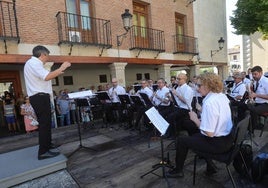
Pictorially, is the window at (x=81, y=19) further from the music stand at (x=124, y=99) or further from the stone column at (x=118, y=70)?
the music stand at (x=124, y=99)

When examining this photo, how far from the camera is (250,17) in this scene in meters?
12.4

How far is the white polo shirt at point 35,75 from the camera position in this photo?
335 cm

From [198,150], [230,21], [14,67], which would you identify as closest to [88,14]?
[14,67]

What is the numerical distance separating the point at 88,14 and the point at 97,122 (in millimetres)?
4352

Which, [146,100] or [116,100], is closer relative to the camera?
[146,100]

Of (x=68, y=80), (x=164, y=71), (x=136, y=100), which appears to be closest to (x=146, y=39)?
(x=164, y=71)

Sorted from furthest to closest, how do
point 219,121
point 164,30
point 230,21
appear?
point 230,21 < point 164,30 < point 219,121

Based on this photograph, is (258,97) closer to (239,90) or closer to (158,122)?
(239,90)

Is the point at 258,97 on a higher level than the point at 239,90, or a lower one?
lower

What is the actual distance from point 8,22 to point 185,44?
939 cm

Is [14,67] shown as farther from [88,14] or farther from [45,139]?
[45,139]

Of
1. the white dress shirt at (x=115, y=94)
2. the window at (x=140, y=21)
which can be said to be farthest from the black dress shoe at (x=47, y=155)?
the window at (x=140, y=21)

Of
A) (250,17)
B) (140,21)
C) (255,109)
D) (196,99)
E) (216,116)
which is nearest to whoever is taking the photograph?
(216,116)

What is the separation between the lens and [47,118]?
11.6 ft
